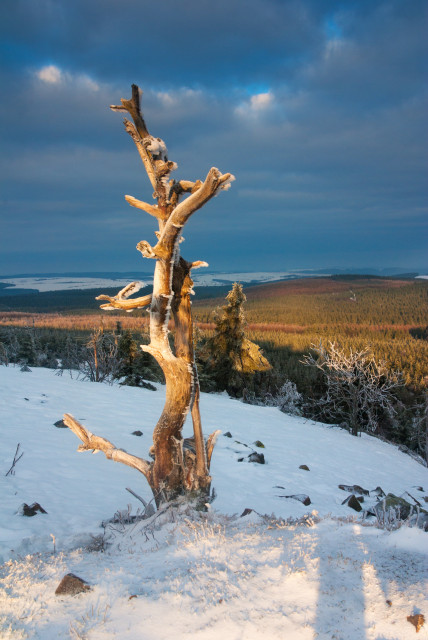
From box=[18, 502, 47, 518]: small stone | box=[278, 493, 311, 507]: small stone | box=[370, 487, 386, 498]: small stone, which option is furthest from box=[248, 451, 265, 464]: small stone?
box=[18, 502, 47, 518]: small stone

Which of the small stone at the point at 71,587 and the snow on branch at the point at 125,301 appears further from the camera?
the snow on branch at the point at 125,301

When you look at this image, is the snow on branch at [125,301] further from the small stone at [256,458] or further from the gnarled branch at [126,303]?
the small stone at [256,458]

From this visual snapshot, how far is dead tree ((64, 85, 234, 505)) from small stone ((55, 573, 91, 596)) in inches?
85.9

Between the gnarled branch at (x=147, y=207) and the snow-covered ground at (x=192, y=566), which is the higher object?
the gnarled branch at (x=147, y=207)

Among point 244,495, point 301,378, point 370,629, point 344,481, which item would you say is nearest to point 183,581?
point 370,629

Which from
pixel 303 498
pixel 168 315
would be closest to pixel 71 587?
pixel 168 315

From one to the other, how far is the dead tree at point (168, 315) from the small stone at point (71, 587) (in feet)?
Answer: 7.16

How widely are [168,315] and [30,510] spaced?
12.2 ft

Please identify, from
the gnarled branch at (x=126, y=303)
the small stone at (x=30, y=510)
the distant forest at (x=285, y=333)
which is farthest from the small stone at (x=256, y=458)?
the gnarled branch at (x=126, y=303)

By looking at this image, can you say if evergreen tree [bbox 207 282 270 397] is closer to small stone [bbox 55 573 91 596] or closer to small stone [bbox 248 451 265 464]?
small stone [bbox 248 451 265 464]

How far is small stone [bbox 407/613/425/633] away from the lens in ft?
8.57

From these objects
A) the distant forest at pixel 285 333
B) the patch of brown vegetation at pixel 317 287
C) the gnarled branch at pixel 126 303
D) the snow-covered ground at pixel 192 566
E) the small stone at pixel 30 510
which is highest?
the patch of brown vegetation at pixel 317 287

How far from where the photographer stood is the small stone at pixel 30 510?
564cm

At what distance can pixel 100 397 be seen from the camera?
49.3 feet
